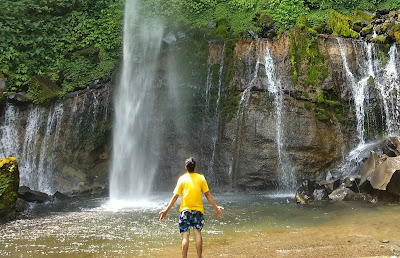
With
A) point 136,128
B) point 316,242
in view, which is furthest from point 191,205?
point 136,128

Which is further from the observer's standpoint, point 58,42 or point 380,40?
point 58,42

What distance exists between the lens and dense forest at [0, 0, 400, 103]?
1506 cm

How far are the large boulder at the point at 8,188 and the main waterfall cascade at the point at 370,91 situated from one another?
10.3m

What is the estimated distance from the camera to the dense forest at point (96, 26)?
49.4 feet

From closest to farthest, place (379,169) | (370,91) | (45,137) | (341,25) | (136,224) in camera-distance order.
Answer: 1. (136,224)
2. (379,169)
3. (370,91)
4. (45,137)
5. (341,25)

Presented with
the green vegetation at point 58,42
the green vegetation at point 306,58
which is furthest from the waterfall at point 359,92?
the green vegetation at point 58,42

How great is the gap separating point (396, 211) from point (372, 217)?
951 mm

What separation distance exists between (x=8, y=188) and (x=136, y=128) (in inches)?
247

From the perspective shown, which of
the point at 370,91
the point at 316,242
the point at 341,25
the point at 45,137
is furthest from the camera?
the point at 341,25

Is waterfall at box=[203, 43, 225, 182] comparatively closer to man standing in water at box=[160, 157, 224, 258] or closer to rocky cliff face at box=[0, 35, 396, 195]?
rocky cliff face at box=[0, 35, 396, 195]

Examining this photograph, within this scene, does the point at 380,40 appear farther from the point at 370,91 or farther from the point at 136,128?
the point at 136,128

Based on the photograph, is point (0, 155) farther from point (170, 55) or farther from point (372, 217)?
point (372, 217)

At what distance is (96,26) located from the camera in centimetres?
1777

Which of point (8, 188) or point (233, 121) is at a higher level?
point (233, 121)
